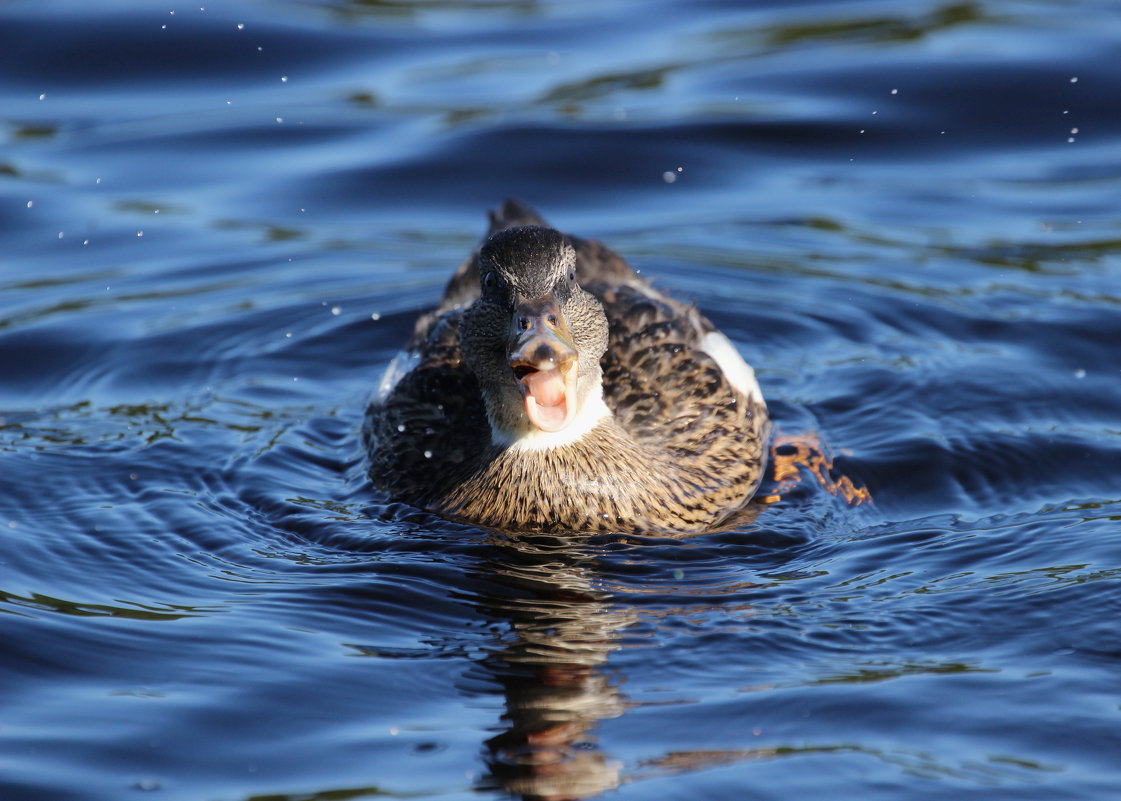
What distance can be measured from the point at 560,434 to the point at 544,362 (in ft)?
2.87

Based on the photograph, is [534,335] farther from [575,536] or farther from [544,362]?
[575,536]

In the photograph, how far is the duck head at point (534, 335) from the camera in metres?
6.32

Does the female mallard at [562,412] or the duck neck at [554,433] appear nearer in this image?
the female mallard at [562,412]

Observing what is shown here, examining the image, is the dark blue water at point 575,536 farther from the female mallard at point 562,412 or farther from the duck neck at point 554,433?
the duck neck at point 554,433

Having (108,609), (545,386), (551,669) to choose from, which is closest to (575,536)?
(545,386)

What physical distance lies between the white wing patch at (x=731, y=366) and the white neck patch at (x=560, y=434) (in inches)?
42.0

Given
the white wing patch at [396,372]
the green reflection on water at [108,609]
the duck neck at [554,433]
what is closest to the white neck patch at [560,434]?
the duck neck at [554,433]

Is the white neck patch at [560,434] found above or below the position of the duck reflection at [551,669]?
above

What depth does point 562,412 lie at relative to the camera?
654cm

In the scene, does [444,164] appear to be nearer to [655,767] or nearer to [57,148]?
[57,148]

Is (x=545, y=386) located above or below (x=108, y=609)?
above

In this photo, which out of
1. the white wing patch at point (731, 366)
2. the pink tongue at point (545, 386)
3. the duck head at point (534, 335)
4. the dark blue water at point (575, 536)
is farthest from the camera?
the white wing patch at point (731, 366)

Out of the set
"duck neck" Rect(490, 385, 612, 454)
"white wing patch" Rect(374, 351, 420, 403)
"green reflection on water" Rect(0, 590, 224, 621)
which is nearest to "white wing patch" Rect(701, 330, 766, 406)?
"duck neck" Rect(490, 385, 612, 454)

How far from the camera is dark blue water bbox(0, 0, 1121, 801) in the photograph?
Result: 521cm
